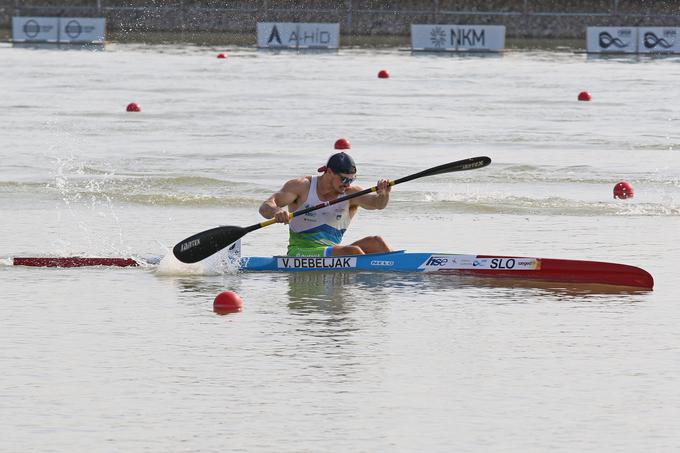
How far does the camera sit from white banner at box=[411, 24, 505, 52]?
50.5 m

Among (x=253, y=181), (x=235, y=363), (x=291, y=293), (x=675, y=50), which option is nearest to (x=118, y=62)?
(x=675, y=50)

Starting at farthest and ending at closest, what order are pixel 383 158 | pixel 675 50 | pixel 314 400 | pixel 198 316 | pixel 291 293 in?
pixel 675 50, pixel 383 158, pixel 291 293, pixel 198 316, pixel 314 400

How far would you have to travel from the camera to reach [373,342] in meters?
10.8

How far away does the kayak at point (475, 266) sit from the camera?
1309cm

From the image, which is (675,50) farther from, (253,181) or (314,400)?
(314,400)

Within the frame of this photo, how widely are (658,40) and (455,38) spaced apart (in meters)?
6.32

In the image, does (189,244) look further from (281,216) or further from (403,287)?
(403,287)

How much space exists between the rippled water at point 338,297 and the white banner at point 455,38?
18478 mm

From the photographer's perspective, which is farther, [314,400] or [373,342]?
[373,342]

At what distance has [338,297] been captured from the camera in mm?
12656

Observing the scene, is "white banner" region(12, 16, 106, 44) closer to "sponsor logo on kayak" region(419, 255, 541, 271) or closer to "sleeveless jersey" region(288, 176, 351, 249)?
Result: "sleeveless jersey" region(288, 176, 351, 249)

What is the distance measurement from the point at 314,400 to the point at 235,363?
1131mm

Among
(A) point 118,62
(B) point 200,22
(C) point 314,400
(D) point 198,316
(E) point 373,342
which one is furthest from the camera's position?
(B) point 200,22

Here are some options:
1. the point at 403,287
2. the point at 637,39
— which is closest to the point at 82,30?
the point at 637,39
